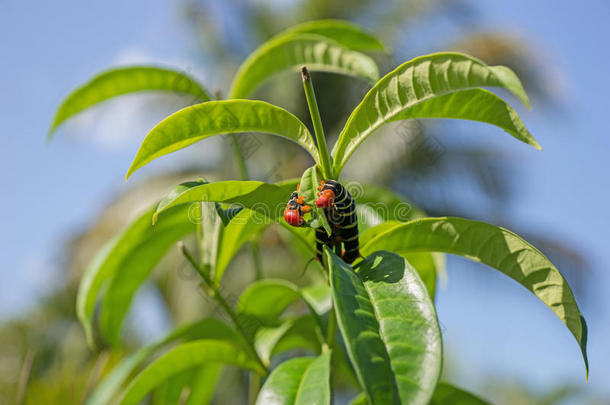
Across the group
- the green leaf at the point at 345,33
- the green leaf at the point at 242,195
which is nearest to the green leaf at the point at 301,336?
the green leaf at the point at 242,195

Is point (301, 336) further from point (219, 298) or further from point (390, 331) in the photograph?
point (390, 331)

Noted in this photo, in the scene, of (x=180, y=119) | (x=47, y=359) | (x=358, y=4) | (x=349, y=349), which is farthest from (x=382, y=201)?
(x=47, y=359)

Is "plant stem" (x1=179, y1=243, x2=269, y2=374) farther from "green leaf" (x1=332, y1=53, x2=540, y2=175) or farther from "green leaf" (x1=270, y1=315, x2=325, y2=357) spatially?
"green leaf" (x1=332, y1=53, x2=540, y2=175)

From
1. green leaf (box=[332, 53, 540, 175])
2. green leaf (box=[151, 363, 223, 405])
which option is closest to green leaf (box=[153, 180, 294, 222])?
green leaf (box=[332, 53, 540, 175])

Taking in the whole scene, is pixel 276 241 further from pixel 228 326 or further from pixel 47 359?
pixel 228 326

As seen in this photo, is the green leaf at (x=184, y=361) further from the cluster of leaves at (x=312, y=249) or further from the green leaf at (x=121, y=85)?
the green leaf at (x=121, y=85)

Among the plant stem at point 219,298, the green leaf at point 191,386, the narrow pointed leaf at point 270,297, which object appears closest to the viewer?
the plant stem at point 219,298
